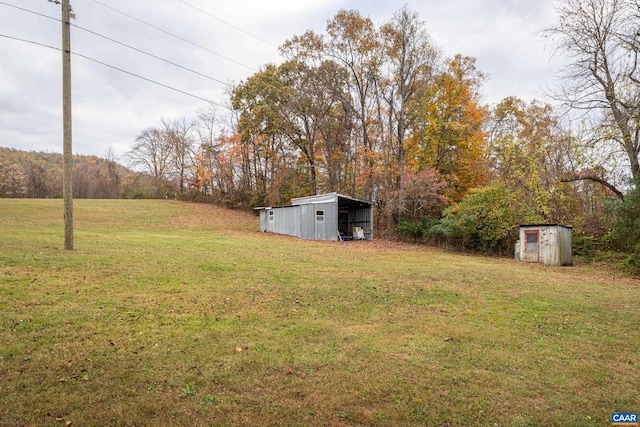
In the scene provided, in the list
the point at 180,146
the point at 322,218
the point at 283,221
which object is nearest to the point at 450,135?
the point at 322,218

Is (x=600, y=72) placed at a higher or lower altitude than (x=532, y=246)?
higher

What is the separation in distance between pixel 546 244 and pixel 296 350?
15.7 m

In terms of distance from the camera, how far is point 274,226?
87.0 feet

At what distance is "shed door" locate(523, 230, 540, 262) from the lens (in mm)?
16272

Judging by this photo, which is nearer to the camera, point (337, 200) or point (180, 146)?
point (337, 200)

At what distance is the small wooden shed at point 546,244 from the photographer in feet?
51.0

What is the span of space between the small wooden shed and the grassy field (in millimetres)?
7867

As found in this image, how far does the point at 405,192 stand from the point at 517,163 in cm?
663

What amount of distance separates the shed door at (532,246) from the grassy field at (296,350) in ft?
27.3

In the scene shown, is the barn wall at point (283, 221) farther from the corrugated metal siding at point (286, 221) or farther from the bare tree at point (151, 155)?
the bare tree at point (151, 155)

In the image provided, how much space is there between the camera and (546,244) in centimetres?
1585

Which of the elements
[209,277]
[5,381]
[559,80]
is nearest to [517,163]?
[559,80]

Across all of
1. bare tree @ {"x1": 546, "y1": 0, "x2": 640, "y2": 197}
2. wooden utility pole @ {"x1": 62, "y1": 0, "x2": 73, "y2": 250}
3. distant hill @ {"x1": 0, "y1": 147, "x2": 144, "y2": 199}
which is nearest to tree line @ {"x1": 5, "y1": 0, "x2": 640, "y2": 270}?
bare tree @ {"x1": 546, "y1": 0, "x2": 640, "y2": 197}

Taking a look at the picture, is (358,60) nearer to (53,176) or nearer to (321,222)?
(321,222)
